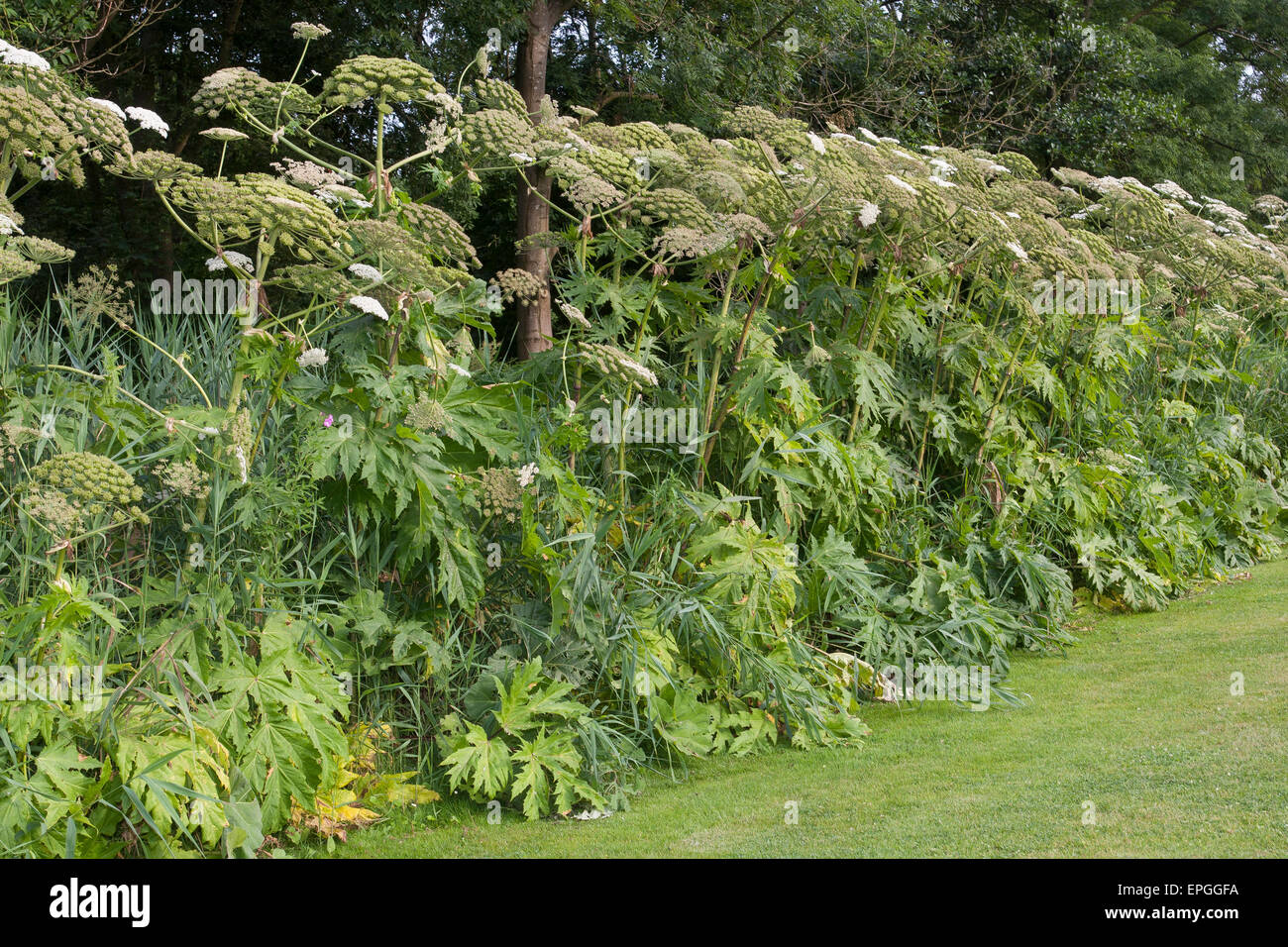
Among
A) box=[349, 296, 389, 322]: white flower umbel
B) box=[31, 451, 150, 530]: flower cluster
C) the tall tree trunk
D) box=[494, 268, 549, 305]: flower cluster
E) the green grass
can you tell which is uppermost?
the tall tree trunk

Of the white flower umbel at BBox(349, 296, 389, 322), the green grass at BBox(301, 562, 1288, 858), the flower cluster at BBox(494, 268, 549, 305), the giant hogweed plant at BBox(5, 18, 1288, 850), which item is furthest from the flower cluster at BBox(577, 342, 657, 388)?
the green grass at BBox(301, 562, 1288, 858)

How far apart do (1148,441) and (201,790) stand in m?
7.88

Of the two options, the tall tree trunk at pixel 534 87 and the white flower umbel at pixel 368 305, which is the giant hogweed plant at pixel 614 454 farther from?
the tall tree trunk at pixel 534 87

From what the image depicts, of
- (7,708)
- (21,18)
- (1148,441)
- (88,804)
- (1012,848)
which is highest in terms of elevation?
(21,18)

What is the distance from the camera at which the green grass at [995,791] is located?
4102 millimetres

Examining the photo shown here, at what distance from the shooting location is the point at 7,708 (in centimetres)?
353

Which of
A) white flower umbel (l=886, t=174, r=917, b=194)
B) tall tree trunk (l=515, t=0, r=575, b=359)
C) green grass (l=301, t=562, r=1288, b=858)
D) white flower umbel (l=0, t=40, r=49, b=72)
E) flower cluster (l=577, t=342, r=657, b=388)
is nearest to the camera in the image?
white flower umbel (l=0, t=40, r=49, b=72)

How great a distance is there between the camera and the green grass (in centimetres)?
410

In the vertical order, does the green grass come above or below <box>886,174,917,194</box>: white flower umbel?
below

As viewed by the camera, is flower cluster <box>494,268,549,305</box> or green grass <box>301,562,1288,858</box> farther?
flower cluster <box>494,268,549,305</box>

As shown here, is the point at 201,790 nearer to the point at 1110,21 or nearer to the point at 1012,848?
the point at 1012,848

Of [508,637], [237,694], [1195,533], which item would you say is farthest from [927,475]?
[237,694]

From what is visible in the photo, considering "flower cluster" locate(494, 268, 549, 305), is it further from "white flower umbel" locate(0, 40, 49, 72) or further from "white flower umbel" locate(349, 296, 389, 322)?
"white flower umbel" locate(0, 40, 49, 72)

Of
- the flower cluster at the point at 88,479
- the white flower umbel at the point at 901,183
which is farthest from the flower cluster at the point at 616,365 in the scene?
the flower cluster at the point at 88,479
